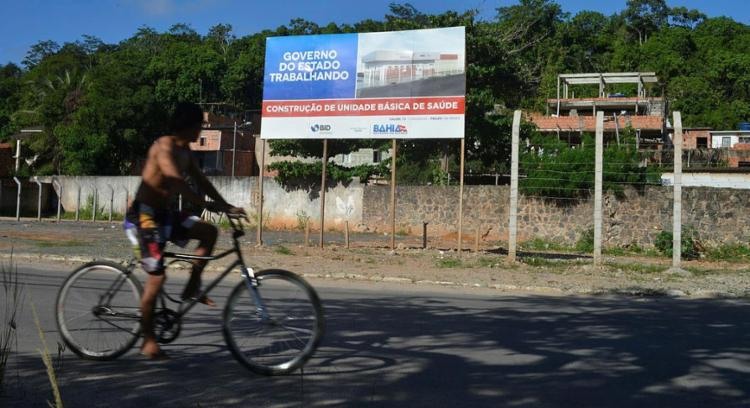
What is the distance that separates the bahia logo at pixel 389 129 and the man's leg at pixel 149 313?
12737 millimetres

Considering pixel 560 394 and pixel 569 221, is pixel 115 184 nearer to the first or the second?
pixel 569 221

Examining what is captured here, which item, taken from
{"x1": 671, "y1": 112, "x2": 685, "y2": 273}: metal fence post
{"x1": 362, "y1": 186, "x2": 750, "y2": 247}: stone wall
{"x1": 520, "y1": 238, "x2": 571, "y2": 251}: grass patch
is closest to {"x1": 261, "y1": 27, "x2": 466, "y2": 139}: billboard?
{"x1": 671, "y1": 112, "x2": 685, "y2": 273}: metal fence post

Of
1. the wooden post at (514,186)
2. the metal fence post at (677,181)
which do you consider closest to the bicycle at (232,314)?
the wooden post at (514,186)

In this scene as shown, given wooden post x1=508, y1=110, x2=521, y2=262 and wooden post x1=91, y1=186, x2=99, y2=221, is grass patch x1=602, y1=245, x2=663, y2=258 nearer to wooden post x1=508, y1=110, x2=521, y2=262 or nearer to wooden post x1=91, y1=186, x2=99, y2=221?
wooden post x1=508, y1=110, x2=521, y2=262

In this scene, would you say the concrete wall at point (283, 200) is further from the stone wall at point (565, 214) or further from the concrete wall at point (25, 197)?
the concrete wall at point (25, 197)

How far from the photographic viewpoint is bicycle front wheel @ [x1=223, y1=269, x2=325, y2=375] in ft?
17.5

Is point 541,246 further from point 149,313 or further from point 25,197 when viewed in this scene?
point 25,197

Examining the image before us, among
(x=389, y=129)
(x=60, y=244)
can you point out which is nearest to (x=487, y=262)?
(x=389, y=129)

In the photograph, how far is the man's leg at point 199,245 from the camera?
5383 mm

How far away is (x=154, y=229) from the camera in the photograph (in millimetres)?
5328

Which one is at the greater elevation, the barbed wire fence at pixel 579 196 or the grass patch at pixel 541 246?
the barbed wire fence at pixel 579 196

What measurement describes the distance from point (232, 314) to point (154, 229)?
832mm

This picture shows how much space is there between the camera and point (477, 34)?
3056 centimetres

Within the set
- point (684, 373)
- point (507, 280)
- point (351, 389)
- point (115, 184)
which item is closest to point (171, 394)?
point (351, 389)
